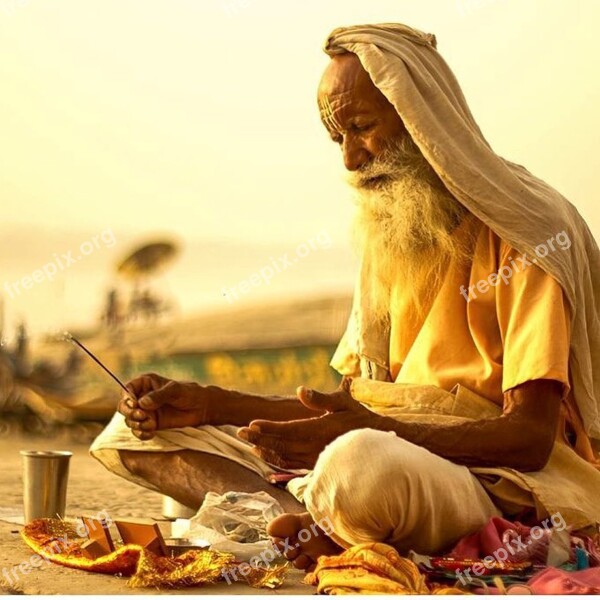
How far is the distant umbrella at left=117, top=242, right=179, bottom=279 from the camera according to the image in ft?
27.4

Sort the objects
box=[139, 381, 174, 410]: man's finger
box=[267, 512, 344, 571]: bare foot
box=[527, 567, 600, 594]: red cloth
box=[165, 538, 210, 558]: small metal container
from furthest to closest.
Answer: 1. box=[139, 381, 174, 410]: man's finger
2. box=[165, 538, 210, 558]: small metal container
3. box=[267, 512, 344, 571]: bare foot
4. box=[527, 567, 600, 594]: red cloth

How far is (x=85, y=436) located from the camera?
8.22m

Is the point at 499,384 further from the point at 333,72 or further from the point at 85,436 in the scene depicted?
the point at 85,436

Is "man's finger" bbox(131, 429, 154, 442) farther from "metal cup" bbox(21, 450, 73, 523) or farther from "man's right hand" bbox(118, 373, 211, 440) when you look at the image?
"metal cup" bbox(21, 450, 73, 523)

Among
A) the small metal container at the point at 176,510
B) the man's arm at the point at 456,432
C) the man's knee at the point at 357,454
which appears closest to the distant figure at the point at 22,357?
the small metal container at the point at 176,510

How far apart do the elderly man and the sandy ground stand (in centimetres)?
36

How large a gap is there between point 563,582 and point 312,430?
72cm

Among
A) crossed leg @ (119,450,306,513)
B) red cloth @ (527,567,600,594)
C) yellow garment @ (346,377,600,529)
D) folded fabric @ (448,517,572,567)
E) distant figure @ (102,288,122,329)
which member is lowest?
red cloth @ (527,567,600,594)

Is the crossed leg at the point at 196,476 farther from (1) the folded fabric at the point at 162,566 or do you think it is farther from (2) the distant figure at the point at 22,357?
(2) the distant figure at the point at 22,357

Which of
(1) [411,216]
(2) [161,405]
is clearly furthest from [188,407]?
(1) [411,216]

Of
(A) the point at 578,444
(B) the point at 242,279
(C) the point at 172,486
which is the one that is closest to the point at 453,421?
(A) the point at 578,444

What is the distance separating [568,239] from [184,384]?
4.10 ft

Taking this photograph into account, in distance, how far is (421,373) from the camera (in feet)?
11.1

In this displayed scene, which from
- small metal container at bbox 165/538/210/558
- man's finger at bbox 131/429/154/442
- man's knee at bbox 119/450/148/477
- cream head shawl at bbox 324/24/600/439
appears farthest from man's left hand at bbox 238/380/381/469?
man's knee at bbox 119/450/148/477
